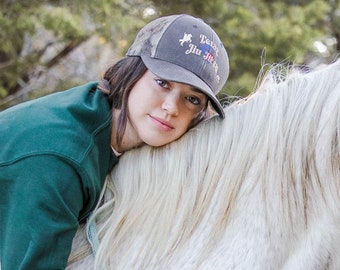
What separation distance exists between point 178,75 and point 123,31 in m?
3.72

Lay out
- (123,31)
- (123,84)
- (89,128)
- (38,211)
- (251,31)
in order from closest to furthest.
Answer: (38,211) < (89,128) < (123,84) < (123,31) < (251,31)

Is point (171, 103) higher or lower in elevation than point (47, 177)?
higher

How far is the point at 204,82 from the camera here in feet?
5.10

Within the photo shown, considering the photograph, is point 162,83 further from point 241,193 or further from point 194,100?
point 241,193

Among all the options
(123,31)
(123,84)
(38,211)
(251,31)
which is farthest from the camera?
(251,31)

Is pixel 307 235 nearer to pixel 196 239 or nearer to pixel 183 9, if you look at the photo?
pixel 196 239

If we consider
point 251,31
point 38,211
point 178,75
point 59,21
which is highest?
point 178,75

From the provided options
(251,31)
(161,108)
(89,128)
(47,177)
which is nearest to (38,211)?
(47,177)

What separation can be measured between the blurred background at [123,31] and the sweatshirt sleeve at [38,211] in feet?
11.3

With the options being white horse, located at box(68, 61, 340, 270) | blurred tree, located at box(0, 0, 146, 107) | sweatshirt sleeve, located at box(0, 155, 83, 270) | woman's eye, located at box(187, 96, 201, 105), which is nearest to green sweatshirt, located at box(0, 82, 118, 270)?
sweatshirt sleeve, located at box(0, 155, 83, 270)

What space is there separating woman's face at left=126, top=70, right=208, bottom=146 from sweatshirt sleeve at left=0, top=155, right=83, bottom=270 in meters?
0.25

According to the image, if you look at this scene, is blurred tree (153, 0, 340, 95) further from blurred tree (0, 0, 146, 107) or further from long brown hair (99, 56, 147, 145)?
long brown hair (99, 56, 147, 145)

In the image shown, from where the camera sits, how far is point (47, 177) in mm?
1369

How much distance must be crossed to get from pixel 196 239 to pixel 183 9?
4.98 meters
